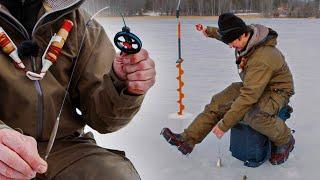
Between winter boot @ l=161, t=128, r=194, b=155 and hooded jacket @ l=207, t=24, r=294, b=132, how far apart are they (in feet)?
1.23

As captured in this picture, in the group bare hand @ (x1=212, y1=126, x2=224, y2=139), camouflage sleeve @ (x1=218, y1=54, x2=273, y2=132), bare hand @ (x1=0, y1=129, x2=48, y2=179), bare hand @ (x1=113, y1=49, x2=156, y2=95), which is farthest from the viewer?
bare hand @ (x1=212, y1=126, x2=224, y2=139)

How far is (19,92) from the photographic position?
70.7 inches

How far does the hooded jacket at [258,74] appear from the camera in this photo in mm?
3516

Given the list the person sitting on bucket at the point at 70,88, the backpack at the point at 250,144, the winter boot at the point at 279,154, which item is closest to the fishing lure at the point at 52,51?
the person sitting on bucket at the point at 70,88

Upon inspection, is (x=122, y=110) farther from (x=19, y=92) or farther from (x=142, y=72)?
(x=19, y=92)

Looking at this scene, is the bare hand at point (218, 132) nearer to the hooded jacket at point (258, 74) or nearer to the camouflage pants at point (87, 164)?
the hooded jacket at point (258, 74)

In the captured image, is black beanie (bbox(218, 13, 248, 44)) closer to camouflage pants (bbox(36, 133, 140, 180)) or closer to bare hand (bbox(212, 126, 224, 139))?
bare hand (bbox(212, 126, 224, 139))

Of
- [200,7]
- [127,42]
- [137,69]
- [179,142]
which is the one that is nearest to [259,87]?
[179,142]

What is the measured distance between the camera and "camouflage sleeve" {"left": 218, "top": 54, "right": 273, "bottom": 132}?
3506mm

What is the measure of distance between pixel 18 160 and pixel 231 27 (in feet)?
8.62

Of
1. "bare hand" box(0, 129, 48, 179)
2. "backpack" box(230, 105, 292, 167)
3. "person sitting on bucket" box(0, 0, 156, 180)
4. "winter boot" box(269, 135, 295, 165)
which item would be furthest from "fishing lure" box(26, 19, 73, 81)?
"winter boot" box(269, 135, 295, 165)

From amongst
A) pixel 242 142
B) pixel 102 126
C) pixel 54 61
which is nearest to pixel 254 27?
pixel 242 142

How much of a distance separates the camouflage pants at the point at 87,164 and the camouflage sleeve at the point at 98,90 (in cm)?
15

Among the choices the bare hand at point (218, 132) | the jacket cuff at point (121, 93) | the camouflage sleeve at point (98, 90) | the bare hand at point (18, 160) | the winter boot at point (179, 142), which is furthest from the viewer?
the winter boot at point (179, 142)
